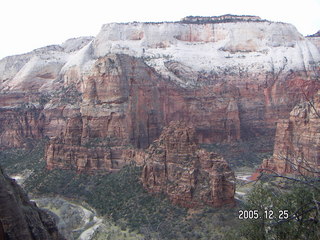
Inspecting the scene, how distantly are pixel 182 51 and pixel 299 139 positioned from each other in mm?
48061

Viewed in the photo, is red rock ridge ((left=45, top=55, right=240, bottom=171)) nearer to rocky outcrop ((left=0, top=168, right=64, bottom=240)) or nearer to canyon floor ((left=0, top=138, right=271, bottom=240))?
canyon floor ((left=0, top=138, right=271, bottom=240))

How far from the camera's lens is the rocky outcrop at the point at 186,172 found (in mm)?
30844

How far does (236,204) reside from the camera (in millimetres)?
31500

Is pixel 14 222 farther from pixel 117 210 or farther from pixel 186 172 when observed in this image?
pixel 117 210

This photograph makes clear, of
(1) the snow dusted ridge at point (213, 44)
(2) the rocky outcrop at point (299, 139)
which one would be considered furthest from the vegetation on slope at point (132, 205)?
(1) the snow dusted ridge at point (213, 44)

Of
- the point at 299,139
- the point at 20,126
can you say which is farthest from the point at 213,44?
the point at 299,139

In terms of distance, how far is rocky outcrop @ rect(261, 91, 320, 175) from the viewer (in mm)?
39250

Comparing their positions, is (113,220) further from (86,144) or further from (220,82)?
(220,82)

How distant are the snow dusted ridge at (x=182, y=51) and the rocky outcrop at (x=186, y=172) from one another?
42.9 m

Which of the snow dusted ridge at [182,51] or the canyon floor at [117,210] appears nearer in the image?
the canyon floor at [117,210]

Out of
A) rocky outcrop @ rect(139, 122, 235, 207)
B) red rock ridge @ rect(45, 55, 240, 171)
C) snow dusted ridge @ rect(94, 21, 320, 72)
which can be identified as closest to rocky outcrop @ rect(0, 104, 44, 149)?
red rock ridge @ rect(45, 55, 240, 171)

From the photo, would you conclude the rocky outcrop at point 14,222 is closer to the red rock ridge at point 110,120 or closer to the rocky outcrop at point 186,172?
the rocky outcrop at point 186,172

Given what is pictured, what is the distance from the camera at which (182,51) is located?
3396 inches

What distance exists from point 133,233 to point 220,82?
45.7 metres
